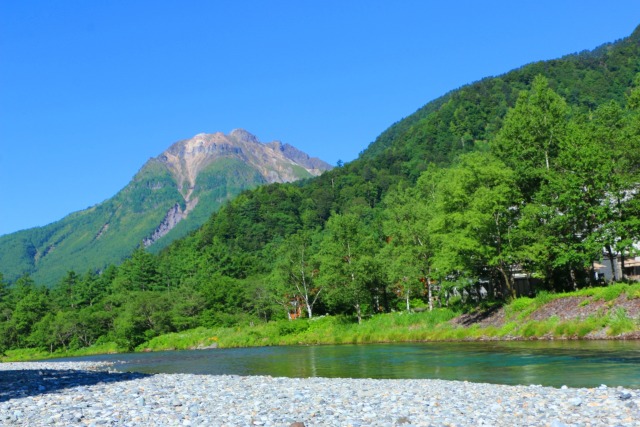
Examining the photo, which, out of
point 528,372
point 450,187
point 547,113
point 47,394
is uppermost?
point 547,113

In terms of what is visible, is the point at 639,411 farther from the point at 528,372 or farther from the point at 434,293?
the point at 434,293

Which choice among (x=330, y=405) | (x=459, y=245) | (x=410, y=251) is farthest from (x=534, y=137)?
→ (x=330, y=405)

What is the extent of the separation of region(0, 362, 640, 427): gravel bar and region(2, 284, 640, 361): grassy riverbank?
2069 cm

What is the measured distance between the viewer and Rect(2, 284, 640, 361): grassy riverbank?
39.4 metres

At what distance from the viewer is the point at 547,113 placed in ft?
185

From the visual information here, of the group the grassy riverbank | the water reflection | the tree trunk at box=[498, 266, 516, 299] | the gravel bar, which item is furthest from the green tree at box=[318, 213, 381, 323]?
the gravel bar

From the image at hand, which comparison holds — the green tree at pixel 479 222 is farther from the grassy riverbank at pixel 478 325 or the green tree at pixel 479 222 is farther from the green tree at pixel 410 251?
the green tree at pixel 410 251

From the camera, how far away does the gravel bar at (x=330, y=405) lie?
49.2 ft

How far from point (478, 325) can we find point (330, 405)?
35.9 meters

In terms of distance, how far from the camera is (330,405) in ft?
59.8

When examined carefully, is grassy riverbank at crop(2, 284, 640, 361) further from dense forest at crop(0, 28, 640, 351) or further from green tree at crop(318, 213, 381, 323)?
dense forest at crop(0, 28, 640, 351)

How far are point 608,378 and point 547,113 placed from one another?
39077mm

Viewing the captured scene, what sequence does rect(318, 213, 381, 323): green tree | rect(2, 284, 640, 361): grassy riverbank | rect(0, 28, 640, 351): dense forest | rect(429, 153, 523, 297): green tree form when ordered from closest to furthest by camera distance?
1. rect(2, 284, 640, 361): grassy riverbank
2. rect(0, 28, 640, 351): dense forest
3. rect(429, 153, 523, 297): green tree
4. rect(318, 213, 381, 323): green tree

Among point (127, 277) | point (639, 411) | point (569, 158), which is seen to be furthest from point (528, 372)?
point (127, 277)
